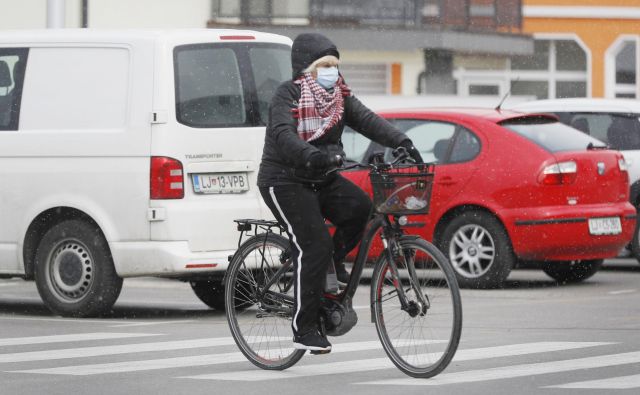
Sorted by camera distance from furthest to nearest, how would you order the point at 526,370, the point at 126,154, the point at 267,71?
the point at 267,71
the point at 126,154
the point at 526,370

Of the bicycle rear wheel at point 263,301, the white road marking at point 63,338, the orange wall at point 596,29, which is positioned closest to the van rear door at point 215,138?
the white road marking at point 63,338

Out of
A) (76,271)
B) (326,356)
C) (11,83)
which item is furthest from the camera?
(11,83)

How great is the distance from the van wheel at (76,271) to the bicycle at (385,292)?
288 centimetres

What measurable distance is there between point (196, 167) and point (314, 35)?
10.7 feet

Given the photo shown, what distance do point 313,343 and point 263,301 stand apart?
0.64 m

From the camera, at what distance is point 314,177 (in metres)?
8.59

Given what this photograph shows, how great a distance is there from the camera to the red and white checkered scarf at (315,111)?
8.55 metres

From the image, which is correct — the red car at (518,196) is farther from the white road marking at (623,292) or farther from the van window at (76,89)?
the van window at (76,89)

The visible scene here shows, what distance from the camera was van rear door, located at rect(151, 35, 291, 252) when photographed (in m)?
11.7

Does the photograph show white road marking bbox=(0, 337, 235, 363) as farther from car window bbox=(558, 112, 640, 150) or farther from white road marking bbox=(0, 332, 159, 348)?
car window bbox=(558, 112, 640, 150)

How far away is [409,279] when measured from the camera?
329 inches

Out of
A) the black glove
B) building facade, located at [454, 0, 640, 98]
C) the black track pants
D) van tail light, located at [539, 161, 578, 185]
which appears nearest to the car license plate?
van tail light, located at [539, 161, 578, 185]

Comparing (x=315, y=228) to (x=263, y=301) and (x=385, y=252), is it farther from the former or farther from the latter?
(x=263, y=301)

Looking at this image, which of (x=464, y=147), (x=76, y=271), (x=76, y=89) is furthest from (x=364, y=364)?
(x=464, y=147)
